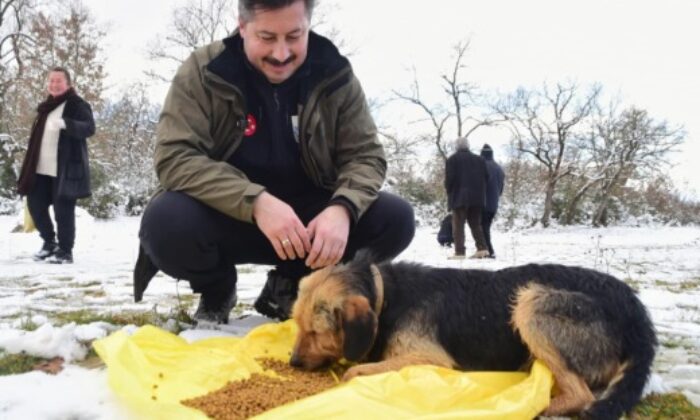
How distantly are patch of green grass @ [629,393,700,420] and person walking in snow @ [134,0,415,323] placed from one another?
68.1 inches

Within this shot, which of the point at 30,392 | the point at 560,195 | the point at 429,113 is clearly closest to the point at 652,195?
the point at 560,195

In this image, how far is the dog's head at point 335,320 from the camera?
2.82 meters

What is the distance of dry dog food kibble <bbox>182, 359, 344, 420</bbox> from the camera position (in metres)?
2.26

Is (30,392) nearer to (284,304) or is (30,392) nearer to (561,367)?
(284,304)

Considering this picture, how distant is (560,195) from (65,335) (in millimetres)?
32565

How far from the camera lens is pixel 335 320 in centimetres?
294

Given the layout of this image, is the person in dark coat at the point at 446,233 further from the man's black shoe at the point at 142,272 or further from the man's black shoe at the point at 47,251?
the man's black shoe at the point at 142,272

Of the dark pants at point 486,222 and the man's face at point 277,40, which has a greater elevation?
the man's face at point 277,40

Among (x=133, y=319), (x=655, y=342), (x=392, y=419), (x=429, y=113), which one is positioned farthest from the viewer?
(x=429, y=113)

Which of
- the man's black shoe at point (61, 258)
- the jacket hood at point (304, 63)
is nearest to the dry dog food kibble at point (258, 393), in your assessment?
the jacket hood at point (304, 63)

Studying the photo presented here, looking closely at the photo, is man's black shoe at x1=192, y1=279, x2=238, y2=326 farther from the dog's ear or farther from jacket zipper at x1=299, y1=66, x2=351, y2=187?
the dog's ear

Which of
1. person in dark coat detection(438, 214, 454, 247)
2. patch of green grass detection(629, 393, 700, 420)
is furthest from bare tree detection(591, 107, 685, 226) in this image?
patch of green grass detection(629, 393, 700, 420)

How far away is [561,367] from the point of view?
2643 mm

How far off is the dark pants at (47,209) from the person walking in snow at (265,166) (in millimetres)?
5501
